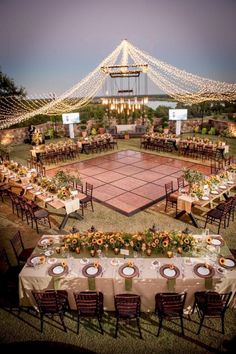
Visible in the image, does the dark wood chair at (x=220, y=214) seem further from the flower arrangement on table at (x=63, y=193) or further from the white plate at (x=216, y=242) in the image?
the flower arrangement on table at (x=63, y=193)

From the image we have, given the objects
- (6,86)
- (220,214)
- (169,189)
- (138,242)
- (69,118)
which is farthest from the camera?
(6,86)

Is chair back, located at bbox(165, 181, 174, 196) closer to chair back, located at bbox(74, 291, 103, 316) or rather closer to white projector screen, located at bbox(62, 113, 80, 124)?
chair back, located at bbox(74, 291, 103, 316)

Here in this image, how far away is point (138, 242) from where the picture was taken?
17.6 feet

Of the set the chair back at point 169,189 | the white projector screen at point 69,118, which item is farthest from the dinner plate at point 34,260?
the white projector screen at point 69,118

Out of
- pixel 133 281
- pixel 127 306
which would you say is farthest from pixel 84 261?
pixel 127 306

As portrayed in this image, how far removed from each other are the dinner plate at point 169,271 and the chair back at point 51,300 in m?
1.75

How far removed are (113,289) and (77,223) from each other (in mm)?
3603

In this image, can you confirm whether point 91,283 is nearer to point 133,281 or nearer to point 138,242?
point 133,281

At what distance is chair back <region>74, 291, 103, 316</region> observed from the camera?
445cm

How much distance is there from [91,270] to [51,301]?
0.83 meters

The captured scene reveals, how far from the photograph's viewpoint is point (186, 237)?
541 centimetres

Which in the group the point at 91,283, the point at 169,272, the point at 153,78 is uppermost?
the point at 153,78

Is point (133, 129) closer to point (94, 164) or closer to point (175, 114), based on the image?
point (175, 114)

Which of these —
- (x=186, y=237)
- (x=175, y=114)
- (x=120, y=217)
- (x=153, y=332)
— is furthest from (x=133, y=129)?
(x=153, y=332)
